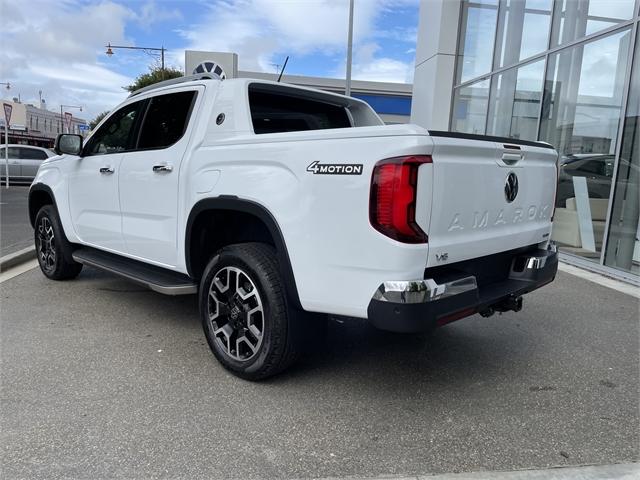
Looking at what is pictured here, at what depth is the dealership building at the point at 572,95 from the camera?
6.96 meters

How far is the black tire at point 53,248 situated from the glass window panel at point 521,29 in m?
8.22

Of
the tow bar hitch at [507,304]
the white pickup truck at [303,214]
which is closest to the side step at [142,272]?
the white pickup truck at [303,214]

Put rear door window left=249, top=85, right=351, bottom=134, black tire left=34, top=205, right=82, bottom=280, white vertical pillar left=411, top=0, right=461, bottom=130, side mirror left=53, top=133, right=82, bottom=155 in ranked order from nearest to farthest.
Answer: rear door window left=249, top=85, right=351, bottom=134
side mirror left=53, top=133, right=82, bottom=155
black tire left=34, top=205, right=82, bottom=280
white vertical pillar left=411, top=0, right=461, bottom=130

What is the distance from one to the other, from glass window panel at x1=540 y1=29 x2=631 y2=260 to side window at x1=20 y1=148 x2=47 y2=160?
17125 mm

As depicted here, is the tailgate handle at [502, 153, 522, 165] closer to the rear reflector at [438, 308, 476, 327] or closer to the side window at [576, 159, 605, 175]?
the rear reflector at [438, 308, 476, 327]

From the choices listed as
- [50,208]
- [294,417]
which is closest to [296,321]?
[294,417]

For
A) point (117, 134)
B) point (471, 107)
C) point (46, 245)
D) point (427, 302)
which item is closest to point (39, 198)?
point (46, 245)

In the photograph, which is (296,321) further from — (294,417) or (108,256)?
(108,256)

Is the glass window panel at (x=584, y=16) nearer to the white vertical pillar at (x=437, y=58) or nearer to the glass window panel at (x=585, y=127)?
the glass window panel at (x=585, y=127)

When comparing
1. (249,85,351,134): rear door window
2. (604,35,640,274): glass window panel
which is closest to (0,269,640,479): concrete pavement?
(249,85,351,134): rear door window

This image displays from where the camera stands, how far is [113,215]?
455cm

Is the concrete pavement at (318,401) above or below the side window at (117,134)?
below

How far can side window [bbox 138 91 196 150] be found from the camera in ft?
12.9

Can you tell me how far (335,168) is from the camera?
2652 millimetres
